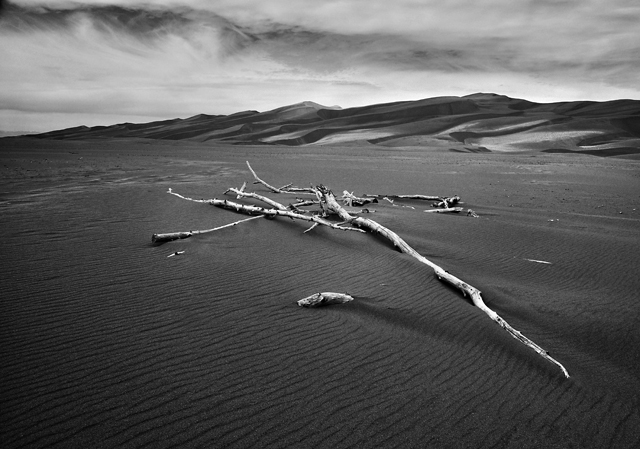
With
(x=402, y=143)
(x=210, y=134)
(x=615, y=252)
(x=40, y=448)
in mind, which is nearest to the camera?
(x=40, y=448)

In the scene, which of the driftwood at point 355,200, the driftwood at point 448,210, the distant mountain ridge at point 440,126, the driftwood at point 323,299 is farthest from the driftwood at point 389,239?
the distant mountain ridge at point 440,126

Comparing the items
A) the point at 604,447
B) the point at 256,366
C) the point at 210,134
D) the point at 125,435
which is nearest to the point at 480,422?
the point at 604,447

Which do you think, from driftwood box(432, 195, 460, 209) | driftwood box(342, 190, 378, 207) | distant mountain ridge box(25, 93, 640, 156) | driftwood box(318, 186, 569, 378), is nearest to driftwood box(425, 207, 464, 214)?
driftwood box(432, 195, 460, 209)

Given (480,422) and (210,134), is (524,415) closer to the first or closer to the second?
(480,422)

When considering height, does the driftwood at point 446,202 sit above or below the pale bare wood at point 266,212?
below

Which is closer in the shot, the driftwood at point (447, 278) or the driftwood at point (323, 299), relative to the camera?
the driftwood at point (447, 278)

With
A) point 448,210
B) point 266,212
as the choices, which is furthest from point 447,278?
point 448,210

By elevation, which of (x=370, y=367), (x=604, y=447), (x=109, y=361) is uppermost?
(x=109, y=361)

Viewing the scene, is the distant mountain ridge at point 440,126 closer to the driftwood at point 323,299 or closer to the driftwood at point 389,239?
the driftwood at point 389,239
